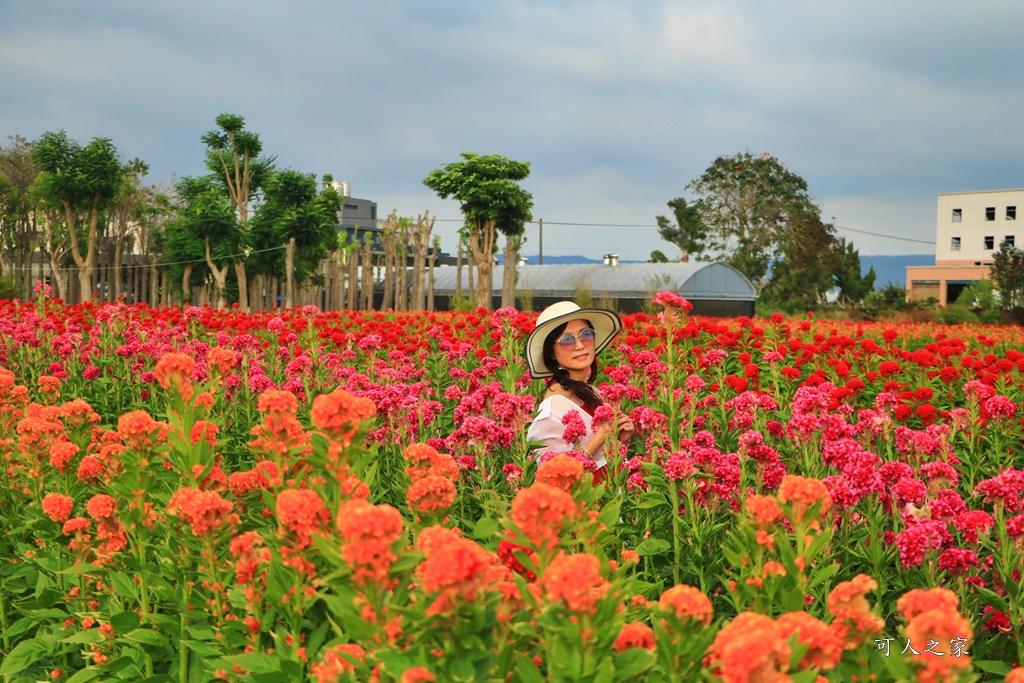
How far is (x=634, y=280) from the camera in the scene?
41156mm

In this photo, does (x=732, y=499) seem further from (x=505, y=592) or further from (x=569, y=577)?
(x=569, y=577)

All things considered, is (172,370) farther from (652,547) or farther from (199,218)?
(199,218)

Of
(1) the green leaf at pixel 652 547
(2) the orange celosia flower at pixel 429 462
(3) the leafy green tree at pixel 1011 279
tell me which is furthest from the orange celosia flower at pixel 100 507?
(3) the leafy green tree at pixel 1011 279

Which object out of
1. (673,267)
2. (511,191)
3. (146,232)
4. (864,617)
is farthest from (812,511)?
(146,232)

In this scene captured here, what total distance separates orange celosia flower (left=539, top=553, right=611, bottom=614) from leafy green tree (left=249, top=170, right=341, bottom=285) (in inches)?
1640

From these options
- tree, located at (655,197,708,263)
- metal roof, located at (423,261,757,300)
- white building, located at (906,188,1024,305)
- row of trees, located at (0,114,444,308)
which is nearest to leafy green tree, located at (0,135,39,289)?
row of trees, located at (0,114,444,308)

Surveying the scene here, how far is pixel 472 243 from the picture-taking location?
32062 millimetres

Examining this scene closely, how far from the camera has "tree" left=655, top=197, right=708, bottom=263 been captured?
5647 cm

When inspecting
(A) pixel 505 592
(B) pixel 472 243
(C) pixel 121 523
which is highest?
(B) pixel 472 243

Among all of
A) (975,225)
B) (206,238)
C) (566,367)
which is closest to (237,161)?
(206,238)

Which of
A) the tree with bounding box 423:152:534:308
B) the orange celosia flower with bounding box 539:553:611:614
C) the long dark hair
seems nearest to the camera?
the orange celosia flower with bounding box 539:553:611:614

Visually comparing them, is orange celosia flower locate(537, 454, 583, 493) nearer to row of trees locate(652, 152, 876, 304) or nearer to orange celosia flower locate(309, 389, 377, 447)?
orange celosia flower locate(309, 389, 377, 447)

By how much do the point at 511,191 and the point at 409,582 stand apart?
30639mm

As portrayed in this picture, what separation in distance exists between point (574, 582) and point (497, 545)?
0.82m
